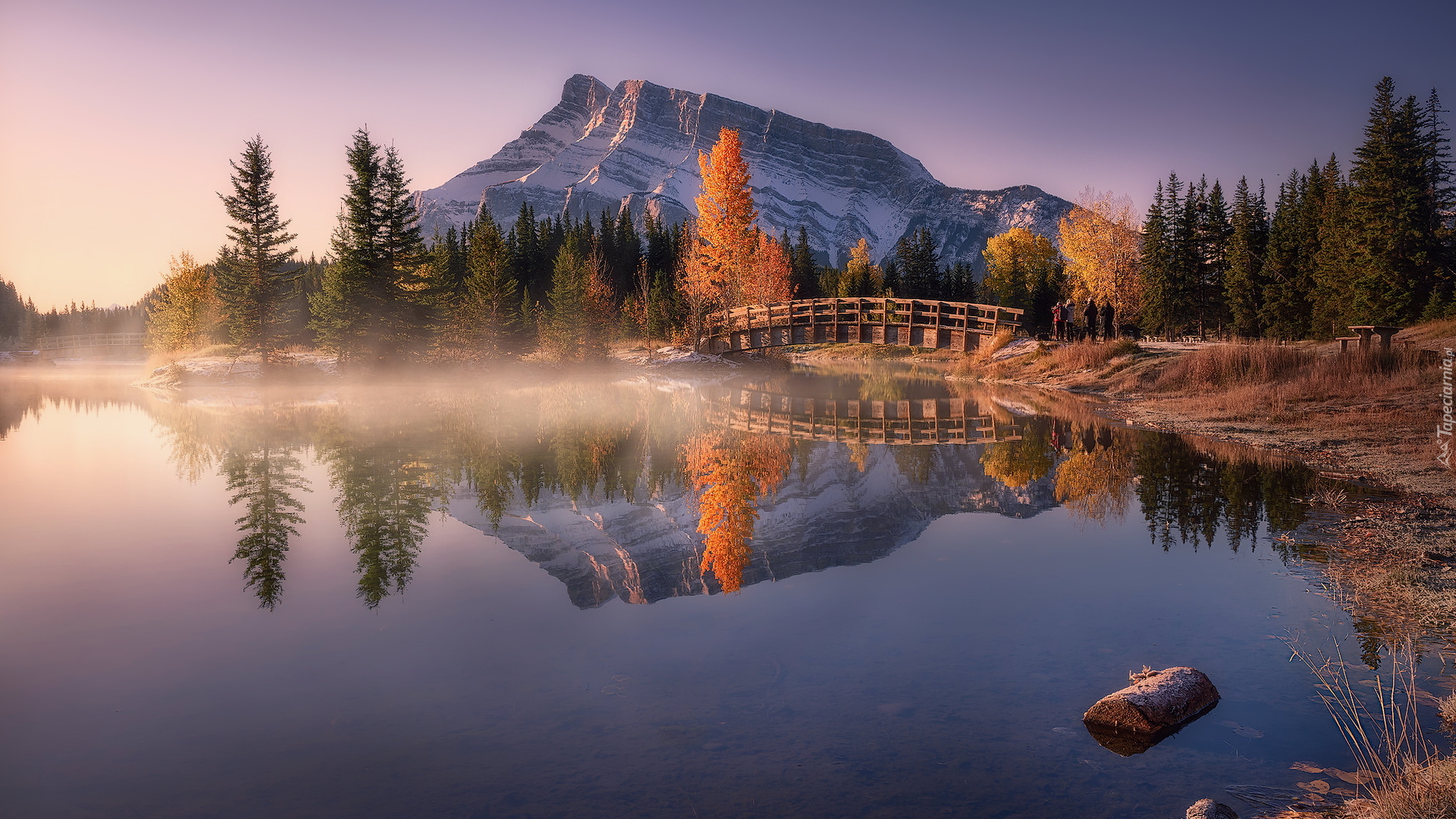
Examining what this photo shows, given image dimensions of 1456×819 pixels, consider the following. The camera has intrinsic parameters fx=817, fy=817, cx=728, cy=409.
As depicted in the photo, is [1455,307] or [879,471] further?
[1455,307]

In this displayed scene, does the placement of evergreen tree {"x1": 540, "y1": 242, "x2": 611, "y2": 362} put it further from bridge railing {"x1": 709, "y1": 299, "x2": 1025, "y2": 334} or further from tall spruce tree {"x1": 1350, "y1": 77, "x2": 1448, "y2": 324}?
tall spruce tree {"x1": 1350, "y1": 77, "x2": 1448, "y2": 324}

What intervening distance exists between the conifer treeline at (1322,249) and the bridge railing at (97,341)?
81.5 meters

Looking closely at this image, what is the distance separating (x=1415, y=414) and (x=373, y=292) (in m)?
35.6

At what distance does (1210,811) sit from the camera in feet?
14.7

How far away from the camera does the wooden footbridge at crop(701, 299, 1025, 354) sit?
41094 mm

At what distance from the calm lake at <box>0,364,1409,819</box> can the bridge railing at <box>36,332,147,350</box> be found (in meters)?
68.4

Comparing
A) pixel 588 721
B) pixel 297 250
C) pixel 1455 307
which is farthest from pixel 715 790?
pixel 1455 307

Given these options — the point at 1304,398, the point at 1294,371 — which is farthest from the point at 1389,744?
the point at 1294,371

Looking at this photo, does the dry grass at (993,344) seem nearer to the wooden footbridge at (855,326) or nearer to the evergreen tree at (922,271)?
the wooden footbridge at (855,326)

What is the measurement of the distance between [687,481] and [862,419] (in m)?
11.8

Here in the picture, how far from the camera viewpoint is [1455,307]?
37062mm

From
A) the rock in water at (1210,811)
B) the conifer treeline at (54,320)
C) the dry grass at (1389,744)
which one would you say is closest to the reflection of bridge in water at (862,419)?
the dry grass at (1389,744)

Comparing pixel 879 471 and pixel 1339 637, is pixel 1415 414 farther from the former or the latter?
pixel 1339 637

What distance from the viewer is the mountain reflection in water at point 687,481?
1045 cm
